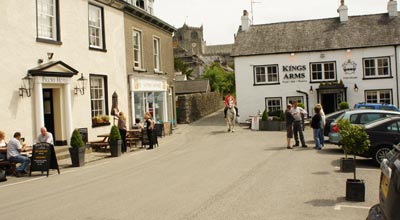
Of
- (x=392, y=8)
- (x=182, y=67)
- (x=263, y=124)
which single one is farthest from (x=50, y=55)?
(x=182, y=67)

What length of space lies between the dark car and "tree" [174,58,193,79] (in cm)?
7187

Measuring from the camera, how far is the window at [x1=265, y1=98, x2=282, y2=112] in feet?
113

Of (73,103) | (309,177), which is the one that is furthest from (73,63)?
(309,177)

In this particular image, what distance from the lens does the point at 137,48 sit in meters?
25.0

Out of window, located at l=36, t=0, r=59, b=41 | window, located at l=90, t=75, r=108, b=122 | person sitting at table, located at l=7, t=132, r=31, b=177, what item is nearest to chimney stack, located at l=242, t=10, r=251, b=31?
window, located at l=90, t=75, r=108, b=122

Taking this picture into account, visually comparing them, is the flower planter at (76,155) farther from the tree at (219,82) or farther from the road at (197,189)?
the tree at (219,82)

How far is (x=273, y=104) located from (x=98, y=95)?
17.7m

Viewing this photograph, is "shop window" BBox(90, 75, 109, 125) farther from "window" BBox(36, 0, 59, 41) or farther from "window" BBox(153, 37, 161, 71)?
"window" BBox(153, 37, 161, 71)

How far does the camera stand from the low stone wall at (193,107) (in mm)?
34656

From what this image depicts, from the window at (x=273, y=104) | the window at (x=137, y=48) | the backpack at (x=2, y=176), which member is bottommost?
the backpack at (x=2, y=176)

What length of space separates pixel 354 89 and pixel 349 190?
26335 mm

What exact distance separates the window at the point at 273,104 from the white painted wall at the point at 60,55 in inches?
584

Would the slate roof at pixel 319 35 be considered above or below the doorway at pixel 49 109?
above

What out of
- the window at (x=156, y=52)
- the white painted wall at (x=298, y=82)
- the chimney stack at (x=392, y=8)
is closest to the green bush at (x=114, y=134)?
the window at (x=156, y=52)
